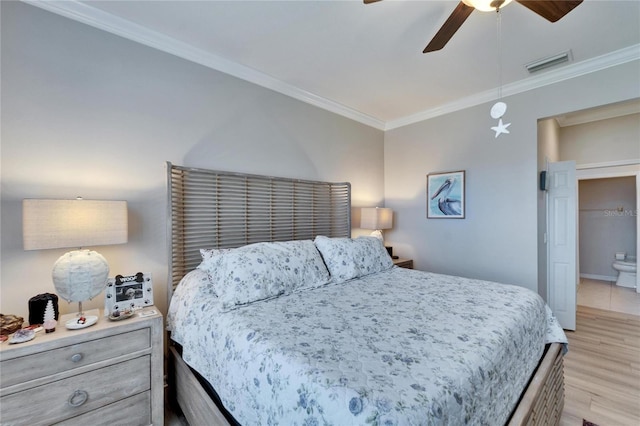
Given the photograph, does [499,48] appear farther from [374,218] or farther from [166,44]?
[166,44]

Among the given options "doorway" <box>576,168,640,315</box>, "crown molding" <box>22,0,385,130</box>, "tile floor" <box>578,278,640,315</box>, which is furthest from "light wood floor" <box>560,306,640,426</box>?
"crown molding" <box>22,0,385,130</box>

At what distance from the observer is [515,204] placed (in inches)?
122

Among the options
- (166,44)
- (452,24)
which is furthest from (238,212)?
(452,24)

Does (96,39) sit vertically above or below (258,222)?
above

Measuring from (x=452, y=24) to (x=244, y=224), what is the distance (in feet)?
7.26

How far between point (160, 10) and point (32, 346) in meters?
2.18

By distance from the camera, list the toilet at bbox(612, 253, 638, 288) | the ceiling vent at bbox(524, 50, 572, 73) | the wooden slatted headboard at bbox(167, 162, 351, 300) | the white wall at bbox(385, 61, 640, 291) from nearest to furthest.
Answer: the wooden slatted headboard at bbox(167, 162, 351, 300) → the ceiling vent at bbox(524, 50, 572, 73) → the white wall at bbox(385, 61, 640, 291) → the toilet at bbox(612, 253, 638, 288)

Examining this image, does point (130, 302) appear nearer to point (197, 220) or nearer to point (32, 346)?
point (32, 346)

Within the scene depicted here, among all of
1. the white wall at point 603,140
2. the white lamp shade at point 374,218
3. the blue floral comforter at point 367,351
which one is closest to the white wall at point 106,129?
the blue floral comforter at point 367,351

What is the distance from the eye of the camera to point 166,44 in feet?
7.29

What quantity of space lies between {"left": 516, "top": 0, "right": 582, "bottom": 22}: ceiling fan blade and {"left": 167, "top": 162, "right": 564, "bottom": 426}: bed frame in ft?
6.57

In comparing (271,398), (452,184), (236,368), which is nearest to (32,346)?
(236,368)

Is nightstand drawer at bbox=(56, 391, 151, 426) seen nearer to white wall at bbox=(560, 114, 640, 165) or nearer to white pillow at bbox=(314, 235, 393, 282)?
white pillow at bbox=(314, 235, 393, 282)

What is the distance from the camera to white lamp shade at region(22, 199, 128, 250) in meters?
1.47
